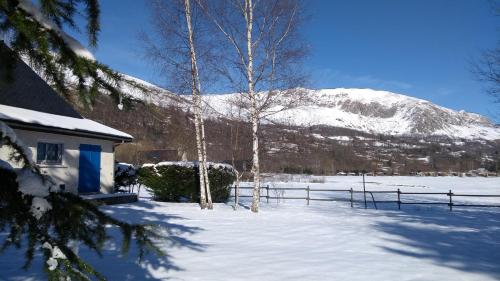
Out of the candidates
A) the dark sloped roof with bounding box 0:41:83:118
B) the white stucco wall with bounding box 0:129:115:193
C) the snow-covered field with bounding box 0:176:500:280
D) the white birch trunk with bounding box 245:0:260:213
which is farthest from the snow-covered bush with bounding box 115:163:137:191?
the white birch trunk with bounding box 245:0:260:213

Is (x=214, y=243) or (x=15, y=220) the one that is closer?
(x=15, y=220)

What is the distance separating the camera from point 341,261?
715cm

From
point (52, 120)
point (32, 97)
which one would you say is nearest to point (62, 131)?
point (52, 120)

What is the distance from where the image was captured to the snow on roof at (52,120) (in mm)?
11984

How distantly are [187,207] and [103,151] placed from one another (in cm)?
419

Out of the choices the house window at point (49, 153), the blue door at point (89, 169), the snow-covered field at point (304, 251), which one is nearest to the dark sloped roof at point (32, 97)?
the house window at point (49, 153)

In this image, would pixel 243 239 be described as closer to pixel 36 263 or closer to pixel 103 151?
pixel 36 263

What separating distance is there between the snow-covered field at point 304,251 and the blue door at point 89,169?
311 cm

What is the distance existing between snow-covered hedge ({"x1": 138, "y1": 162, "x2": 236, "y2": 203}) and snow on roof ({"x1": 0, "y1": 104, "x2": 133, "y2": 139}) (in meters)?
2.20

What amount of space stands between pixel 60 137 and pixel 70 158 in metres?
0.87

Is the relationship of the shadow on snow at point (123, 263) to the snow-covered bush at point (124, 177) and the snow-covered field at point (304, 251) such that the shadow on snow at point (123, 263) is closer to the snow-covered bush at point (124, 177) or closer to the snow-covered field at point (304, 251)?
the snow-covered field at point (304, 251)

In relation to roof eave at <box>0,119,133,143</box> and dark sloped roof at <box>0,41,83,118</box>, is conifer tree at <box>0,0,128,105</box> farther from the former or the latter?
dark sloped roof at <box>0,41,83,118</box>

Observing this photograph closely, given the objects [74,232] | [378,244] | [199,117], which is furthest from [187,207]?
[74,232]

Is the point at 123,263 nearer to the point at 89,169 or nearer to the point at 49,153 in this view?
the point at 49,153
